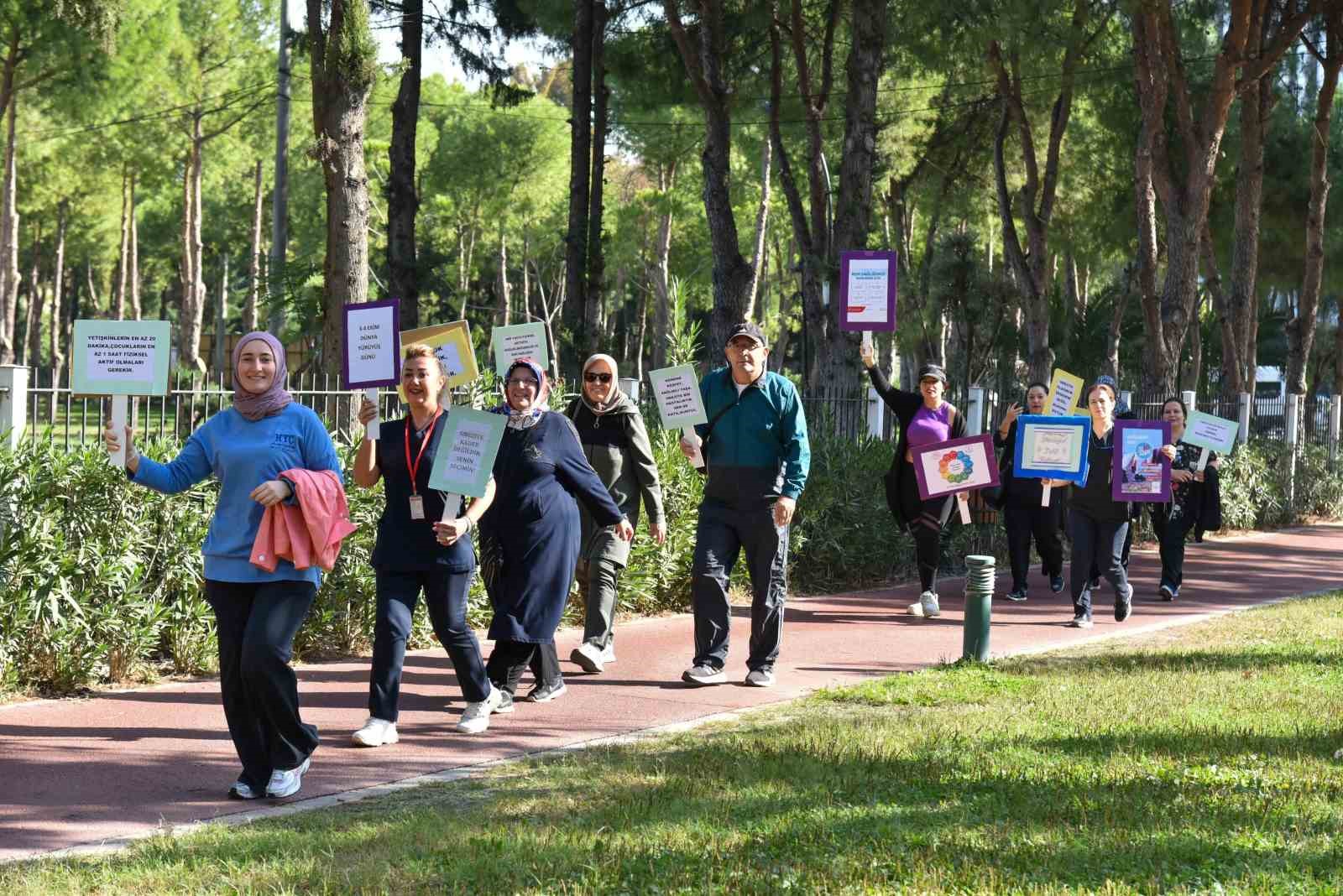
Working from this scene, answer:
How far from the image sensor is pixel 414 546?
22.9 feet

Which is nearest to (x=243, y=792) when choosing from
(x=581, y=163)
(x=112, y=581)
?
(x=112, y=581)

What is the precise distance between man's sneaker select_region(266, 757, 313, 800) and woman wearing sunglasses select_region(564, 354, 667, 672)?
296cm

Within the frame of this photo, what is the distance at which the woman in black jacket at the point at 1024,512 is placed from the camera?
1284 centimetres

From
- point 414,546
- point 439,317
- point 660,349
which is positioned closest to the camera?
point 414,546

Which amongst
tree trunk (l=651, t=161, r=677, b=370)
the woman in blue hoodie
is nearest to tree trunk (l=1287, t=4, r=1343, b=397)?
tree trunk (l=651, t=161, r=677, b=370)

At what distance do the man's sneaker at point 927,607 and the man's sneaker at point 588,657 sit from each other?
357 centimetres

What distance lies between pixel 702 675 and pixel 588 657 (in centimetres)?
68

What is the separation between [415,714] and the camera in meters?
7.95

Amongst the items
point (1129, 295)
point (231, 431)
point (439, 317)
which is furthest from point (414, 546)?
point (439, 317)

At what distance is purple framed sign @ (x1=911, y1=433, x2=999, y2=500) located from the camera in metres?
11.4

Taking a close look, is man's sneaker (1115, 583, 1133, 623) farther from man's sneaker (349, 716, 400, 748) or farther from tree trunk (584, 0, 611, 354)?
tree trunk (584, 0, 611, 354)

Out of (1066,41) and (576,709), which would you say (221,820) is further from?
(1066,41)

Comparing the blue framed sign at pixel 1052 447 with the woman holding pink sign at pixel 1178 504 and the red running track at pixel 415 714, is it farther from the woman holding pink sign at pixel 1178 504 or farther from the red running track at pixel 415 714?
the woman holding pink sign at pixel 1178 504

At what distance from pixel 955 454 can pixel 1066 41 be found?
12907 mm
